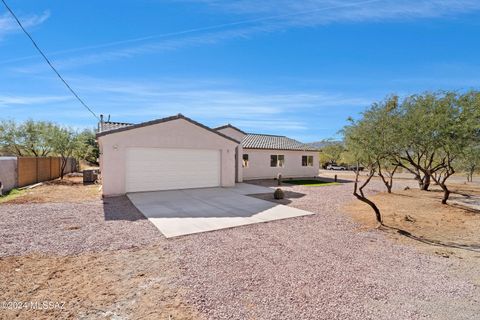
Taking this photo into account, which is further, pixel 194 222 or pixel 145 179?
pixel 145 179

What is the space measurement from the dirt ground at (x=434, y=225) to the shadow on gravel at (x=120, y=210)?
23.0 feet

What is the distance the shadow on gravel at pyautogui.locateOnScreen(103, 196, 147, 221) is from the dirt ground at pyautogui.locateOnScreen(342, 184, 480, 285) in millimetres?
7013

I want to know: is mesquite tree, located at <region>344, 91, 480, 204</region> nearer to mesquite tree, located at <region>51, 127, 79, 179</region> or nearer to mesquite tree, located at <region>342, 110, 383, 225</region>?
mesquite tree, located at <region>342, 110, 383, 225</region>

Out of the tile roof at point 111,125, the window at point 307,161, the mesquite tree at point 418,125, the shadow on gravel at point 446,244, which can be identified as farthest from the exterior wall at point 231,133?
the shadow on gravel at point 446,244

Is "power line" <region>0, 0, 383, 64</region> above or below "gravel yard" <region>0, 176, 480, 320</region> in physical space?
above

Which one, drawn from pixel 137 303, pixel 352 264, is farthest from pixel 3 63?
pixel 352 264

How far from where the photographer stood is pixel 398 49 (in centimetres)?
1090

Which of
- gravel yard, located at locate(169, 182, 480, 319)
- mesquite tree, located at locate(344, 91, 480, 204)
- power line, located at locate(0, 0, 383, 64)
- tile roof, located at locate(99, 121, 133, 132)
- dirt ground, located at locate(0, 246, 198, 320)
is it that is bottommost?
gravel yard, located at locate(169, 182, 480, 319)

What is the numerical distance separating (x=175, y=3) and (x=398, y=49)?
9.76 meters

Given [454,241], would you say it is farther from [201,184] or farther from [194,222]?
[201,184]

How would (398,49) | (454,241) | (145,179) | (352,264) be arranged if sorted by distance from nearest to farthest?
(352,264), (454,241), (398,49), (145,179)

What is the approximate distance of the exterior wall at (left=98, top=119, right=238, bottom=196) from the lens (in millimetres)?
11094

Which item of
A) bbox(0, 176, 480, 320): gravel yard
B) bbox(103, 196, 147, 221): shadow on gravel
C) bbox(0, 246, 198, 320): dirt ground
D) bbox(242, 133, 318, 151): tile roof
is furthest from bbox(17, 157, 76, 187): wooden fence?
bbox(242, 133, 318, 151): tile roof

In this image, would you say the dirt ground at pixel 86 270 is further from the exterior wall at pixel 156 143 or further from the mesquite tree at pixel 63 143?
the mesquite tree at pixel 63 143
